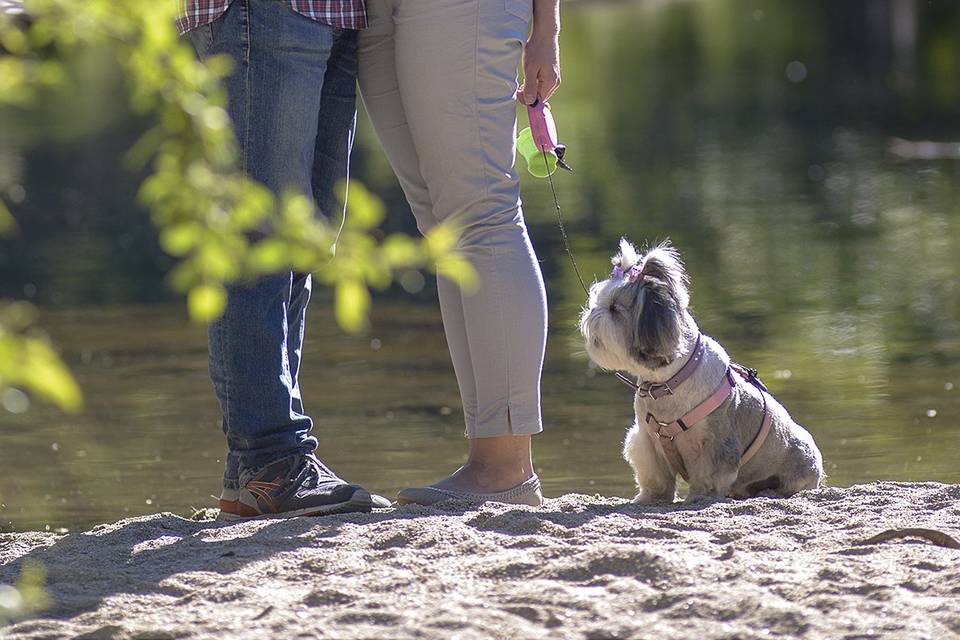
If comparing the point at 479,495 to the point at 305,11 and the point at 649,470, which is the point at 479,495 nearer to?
the point at 649,470

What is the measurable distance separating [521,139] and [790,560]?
1704mm

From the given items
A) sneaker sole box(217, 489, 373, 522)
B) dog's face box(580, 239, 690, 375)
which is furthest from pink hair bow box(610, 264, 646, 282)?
sneaker sole box(217, 489, 373, 522)

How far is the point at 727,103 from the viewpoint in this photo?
21.1 meters

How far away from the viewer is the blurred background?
5.95m

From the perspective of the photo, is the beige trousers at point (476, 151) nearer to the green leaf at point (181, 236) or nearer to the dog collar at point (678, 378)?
the dog collar at point (678, 378)

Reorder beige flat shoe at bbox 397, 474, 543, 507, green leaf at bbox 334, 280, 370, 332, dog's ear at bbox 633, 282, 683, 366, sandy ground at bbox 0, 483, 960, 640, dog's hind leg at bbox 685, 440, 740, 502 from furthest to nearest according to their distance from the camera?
dog's hind leg at bbox 685, 440, 740, 502
dog's ear at bbox 633, 282, 683, 366
beige flat shoe at bbox 397, 474, 543, 507
sandy ground at bbox 0, 483, 960, 640
green leaf at bbox 334, 280, 370, 332

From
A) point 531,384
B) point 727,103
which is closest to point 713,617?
point 531,384

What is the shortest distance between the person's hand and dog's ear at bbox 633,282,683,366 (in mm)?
671

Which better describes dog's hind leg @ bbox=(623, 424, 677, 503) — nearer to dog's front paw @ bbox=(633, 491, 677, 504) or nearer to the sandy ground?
dog's front paw @ bbox=(633, 491, 677, 504)

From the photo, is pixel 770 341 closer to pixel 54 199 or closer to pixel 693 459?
pixel 693 459

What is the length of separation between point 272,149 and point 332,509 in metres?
1.01

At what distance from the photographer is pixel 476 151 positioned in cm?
418

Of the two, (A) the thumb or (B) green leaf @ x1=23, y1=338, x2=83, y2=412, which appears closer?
(B) green leaf @ x1=23, y1=338, x2=83, y2=412

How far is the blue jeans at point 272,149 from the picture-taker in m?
4.03
